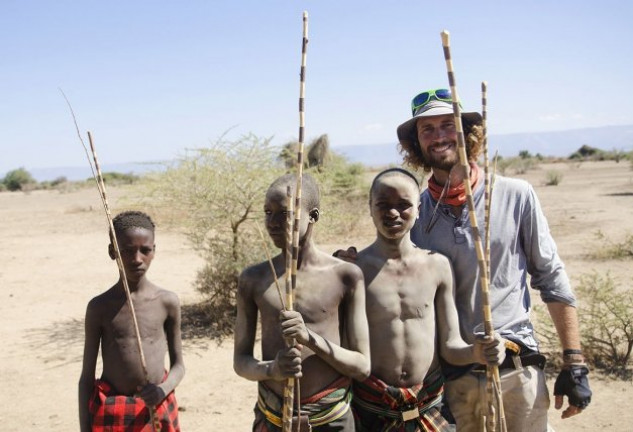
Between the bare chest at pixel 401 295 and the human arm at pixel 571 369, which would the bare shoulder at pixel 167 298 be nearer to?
the bare chest at pixel 401 295

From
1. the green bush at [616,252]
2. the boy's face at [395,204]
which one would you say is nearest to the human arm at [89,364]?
the boy's face at [395,204]

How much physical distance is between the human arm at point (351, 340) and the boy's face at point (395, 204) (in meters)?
0.21

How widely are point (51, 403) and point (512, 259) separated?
452 centimetres

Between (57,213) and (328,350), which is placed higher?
(328,350)

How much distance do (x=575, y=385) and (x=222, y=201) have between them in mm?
5405

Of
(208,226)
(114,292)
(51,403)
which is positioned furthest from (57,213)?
(114,292)

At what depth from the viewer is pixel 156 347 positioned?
8.19ft

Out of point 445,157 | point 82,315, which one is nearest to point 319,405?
point 445,157

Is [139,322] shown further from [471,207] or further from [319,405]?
[471,207]

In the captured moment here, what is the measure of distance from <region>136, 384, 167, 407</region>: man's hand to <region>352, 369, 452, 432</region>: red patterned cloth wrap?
0.79 metres

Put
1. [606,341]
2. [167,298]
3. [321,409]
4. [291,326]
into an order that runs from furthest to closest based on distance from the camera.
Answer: [606,341], [167,298], [321,409], [291,326]

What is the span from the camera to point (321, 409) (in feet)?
6.72

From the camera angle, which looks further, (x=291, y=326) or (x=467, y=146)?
(x=467, y=146)

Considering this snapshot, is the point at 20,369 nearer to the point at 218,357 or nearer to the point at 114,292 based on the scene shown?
the point at 218,357
